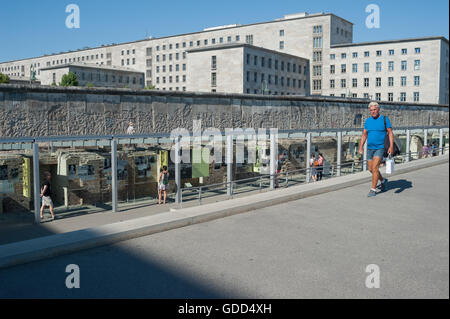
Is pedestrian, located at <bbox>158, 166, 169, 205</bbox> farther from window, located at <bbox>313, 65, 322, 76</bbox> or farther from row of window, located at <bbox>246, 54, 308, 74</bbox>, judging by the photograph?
window, located at <bbox>313, 65, 322, 76</bbox>

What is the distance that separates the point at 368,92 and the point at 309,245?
284 ft

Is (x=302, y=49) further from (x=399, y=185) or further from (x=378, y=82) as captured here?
(x=399, y=185)

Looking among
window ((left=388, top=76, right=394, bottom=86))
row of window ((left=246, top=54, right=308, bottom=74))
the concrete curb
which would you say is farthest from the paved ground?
window ((left=388, top=76, right=394, bottom=86))

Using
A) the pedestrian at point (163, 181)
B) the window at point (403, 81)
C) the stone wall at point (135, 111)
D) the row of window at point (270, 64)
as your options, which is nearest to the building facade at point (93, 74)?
the row of window at point (270, 64)

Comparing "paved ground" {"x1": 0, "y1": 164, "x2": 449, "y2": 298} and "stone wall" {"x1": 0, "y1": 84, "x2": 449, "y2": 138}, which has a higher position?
"stone wall" {"x1": 0, "y1": 84, "x2": 449, "y2": 138}

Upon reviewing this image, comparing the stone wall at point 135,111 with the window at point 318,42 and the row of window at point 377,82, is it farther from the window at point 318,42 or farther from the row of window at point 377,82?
the window at point 318,42

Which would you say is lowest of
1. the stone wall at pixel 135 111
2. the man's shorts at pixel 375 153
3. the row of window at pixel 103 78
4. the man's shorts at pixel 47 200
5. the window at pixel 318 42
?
the man's shorts at pixel 47 200

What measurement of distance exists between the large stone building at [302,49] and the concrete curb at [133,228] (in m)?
70.5

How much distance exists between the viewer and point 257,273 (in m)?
4.43

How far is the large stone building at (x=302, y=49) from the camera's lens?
80.3 metres

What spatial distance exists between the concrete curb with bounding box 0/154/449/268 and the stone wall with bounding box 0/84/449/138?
34.0 feet

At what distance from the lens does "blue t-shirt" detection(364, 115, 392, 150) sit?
804 cm

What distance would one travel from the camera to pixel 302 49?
89938 mm

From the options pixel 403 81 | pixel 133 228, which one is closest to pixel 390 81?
pixel 403 81
